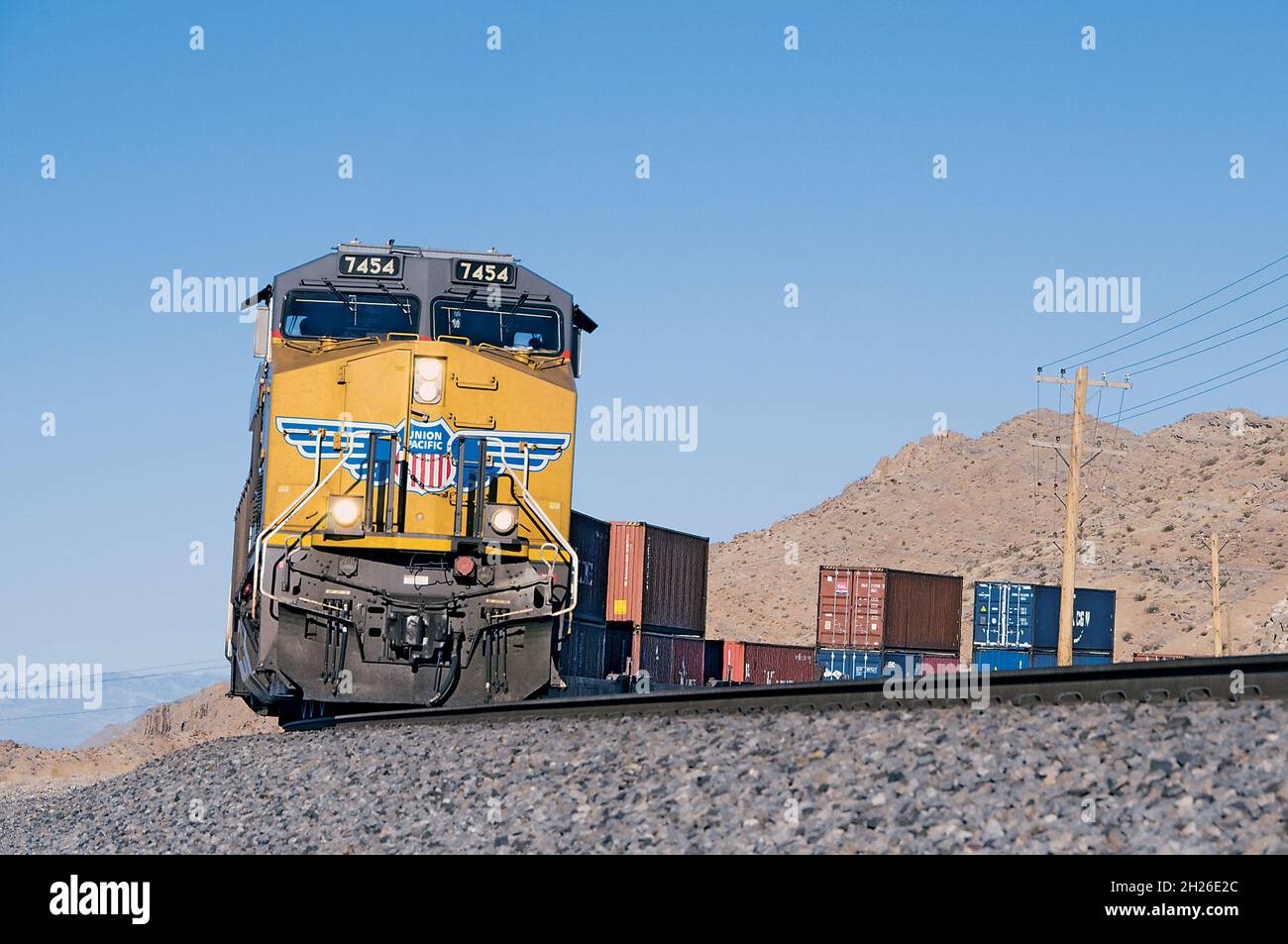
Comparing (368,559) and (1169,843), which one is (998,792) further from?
(368,559)

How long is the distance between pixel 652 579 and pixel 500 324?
1044cm

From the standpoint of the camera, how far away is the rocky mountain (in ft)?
229

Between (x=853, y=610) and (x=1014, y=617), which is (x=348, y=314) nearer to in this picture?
(x=853, y=610)

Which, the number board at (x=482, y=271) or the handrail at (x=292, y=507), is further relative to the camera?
the number board at (x=482, y=271)

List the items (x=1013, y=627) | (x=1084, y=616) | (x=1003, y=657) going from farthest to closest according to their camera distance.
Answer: (x=1084, y=616) < (x=1013, y=627) < (x=1003, y=657)

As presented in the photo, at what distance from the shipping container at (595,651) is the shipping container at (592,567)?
0.58 ft

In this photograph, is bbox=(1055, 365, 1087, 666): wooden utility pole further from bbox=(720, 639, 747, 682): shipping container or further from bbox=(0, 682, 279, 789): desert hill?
bbox=(0, 682, 279, 789): desert hill

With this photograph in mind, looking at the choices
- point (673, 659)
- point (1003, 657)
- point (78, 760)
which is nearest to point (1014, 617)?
point (1003, 657)

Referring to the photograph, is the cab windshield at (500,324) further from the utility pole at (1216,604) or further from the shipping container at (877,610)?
the utility pole at (1216,604)

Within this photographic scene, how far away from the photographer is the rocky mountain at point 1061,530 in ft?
229

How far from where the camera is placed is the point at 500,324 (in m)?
15.2

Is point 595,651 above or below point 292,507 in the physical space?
below

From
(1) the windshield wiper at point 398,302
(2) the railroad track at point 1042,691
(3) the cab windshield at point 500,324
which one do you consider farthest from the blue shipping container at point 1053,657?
(2) the railroad track at point 1042,691

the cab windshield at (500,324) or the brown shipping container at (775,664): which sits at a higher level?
the cab windshield at (500,324)
